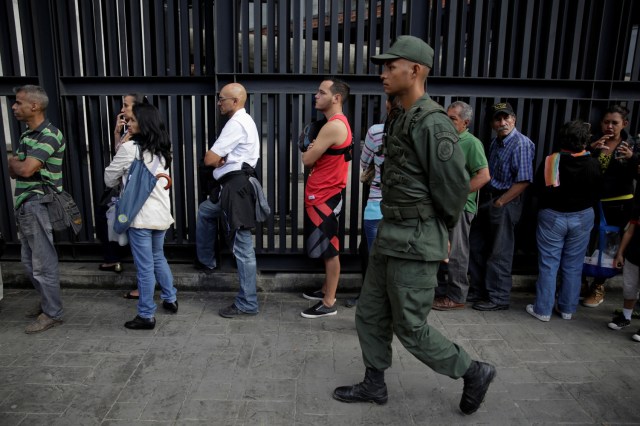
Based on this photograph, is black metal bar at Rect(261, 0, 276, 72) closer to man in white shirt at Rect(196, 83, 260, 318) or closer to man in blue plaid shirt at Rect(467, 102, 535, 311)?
man in white shirt at Rect(196, 83, 260, 318)

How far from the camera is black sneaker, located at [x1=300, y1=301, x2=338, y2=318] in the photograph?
15.2 feet

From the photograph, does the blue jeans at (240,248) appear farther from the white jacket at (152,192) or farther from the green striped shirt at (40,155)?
the green striped shirt at (40,155)

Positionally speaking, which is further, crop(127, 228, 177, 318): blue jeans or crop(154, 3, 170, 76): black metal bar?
crop(154, 3, 170, 76): black metal bar

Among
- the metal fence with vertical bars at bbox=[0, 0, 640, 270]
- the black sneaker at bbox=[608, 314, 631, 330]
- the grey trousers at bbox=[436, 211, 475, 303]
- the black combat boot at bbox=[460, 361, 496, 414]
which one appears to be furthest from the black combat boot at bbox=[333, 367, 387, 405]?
the black sneaker at bbox=[608, 314, 631, 330]

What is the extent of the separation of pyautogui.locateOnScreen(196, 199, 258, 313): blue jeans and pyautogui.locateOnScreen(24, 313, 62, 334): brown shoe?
146cm

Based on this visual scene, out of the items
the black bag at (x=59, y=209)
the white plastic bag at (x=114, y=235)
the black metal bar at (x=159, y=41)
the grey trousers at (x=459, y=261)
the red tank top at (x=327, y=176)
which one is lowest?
the grey trousers at (x=459, y=261)

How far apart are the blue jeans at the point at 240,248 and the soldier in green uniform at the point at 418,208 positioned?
167 centimetres

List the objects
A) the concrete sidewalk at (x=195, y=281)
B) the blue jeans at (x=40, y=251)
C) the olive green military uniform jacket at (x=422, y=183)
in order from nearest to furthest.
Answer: the olive green military uniform jacket at (x=422, y=183), the blue jeans at (x=40, y=251), the concrete sidewalk at (x=195, y=281)

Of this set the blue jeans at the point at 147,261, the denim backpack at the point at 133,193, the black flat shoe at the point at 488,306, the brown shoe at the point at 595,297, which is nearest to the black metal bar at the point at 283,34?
the denim backpack at the point at 133,193

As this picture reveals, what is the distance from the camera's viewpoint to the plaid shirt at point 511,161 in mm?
4559

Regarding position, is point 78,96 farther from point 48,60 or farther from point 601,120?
point 601,120

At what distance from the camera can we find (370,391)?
3275 millimetres

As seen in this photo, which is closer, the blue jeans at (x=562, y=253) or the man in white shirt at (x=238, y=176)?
the man in white shirt at (x=238, y=176)

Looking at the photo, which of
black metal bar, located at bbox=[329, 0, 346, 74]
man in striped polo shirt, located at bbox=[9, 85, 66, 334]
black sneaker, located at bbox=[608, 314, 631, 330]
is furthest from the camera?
black metal bar, located at bbox=[329, 0, 346, 74]
